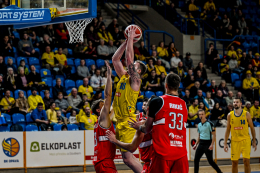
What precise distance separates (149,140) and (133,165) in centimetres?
59

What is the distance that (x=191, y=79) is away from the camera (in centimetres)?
1562

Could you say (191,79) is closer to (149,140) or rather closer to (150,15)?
Answer: (150,15)

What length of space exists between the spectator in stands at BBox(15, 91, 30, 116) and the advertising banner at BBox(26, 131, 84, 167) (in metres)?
1.36

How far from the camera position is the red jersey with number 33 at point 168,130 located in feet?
14.8

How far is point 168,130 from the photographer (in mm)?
4520

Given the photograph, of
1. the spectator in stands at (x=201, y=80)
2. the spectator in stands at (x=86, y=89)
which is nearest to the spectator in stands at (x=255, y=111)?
the spectator in stands at (x=201, y=80)

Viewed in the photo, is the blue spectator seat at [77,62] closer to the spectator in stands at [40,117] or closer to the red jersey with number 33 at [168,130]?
the spectator in stands at [40,117]

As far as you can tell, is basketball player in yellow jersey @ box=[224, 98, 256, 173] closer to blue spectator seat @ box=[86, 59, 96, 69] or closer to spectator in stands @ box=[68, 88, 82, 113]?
spectator in stands @ box=[68, 88, 82, 113]

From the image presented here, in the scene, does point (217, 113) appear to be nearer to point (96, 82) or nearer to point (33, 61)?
point (96, 82)

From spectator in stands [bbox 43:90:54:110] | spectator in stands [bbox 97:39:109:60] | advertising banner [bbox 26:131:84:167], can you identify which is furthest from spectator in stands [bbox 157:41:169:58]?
advertising banner [bbox 26:131:84:167]

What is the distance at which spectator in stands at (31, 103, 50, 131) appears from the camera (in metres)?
11.7

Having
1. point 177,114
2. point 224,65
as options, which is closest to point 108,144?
point 177,114

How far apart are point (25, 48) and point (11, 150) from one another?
452 cm

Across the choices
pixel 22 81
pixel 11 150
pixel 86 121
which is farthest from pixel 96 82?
pixel 11 150
